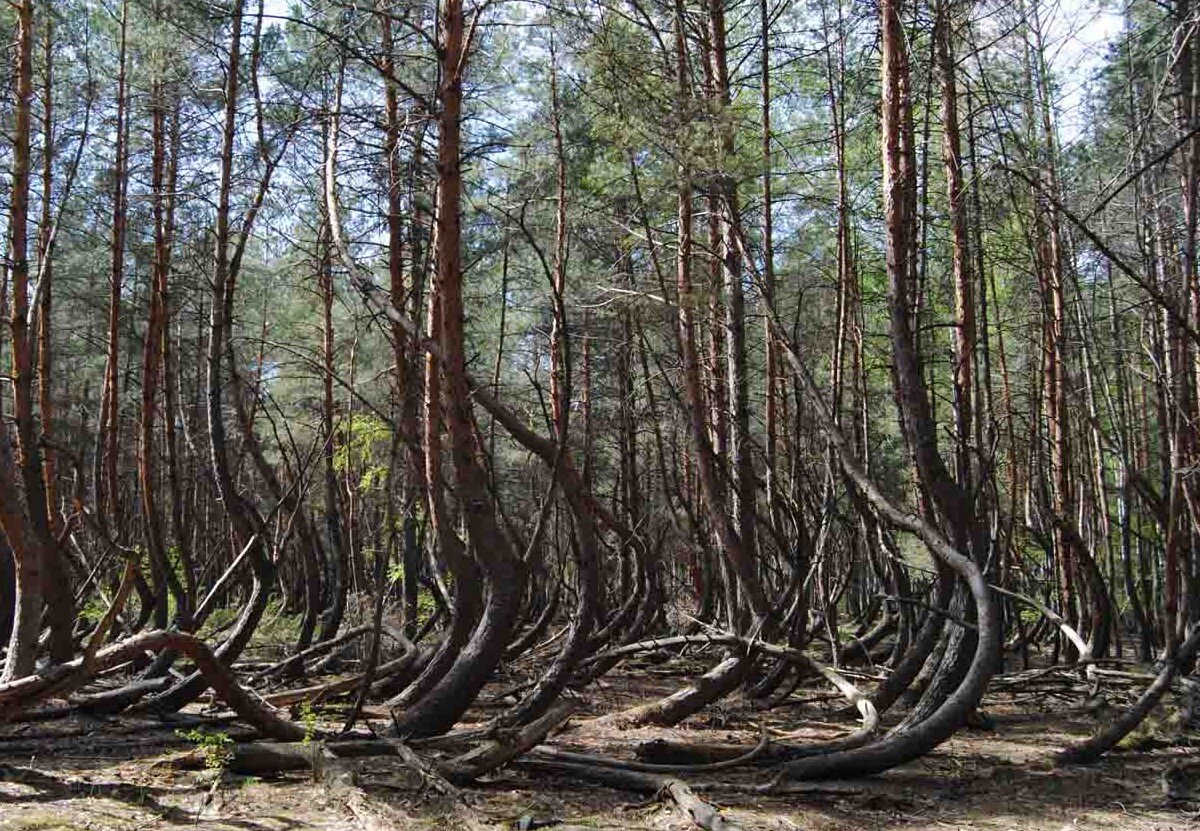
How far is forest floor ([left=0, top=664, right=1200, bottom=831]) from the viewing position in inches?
159

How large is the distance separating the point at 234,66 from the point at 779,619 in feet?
19.5

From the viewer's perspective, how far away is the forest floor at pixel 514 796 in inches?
159

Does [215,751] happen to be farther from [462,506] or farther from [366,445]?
[366,445]

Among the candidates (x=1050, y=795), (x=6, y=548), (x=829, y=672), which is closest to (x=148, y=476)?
(x=6, y=548)

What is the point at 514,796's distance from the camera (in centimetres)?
460

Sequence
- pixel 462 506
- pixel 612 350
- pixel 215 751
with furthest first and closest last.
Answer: pixel 612 350, pixel 462 506, pixel 215 751

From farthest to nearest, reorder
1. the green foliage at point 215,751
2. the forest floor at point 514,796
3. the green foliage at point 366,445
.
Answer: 1. the green foliage at point 366,445
2. the green foliage at point 215,751
3. the forest floor at point 514,796

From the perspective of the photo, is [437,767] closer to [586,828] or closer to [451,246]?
[586,828]

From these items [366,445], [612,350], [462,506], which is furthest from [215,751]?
[612,350]

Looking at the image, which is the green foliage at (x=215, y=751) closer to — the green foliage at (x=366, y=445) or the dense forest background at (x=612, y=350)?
the dense forest background at (x=612, y=350)

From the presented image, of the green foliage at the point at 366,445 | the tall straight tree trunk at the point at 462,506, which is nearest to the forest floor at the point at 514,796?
the tall straight tree trunk at the point at 462,506

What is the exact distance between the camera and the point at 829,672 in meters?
6.09

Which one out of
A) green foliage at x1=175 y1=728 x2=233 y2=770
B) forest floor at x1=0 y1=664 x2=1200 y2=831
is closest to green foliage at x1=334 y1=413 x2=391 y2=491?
forest floor at x1=0 y1=664 x2=1200 y2=831

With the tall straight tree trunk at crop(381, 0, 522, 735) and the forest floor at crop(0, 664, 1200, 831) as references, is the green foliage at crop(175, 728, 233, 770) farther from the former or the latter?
the tall straight tree trunk at crop(381, 0, 522, 735)
